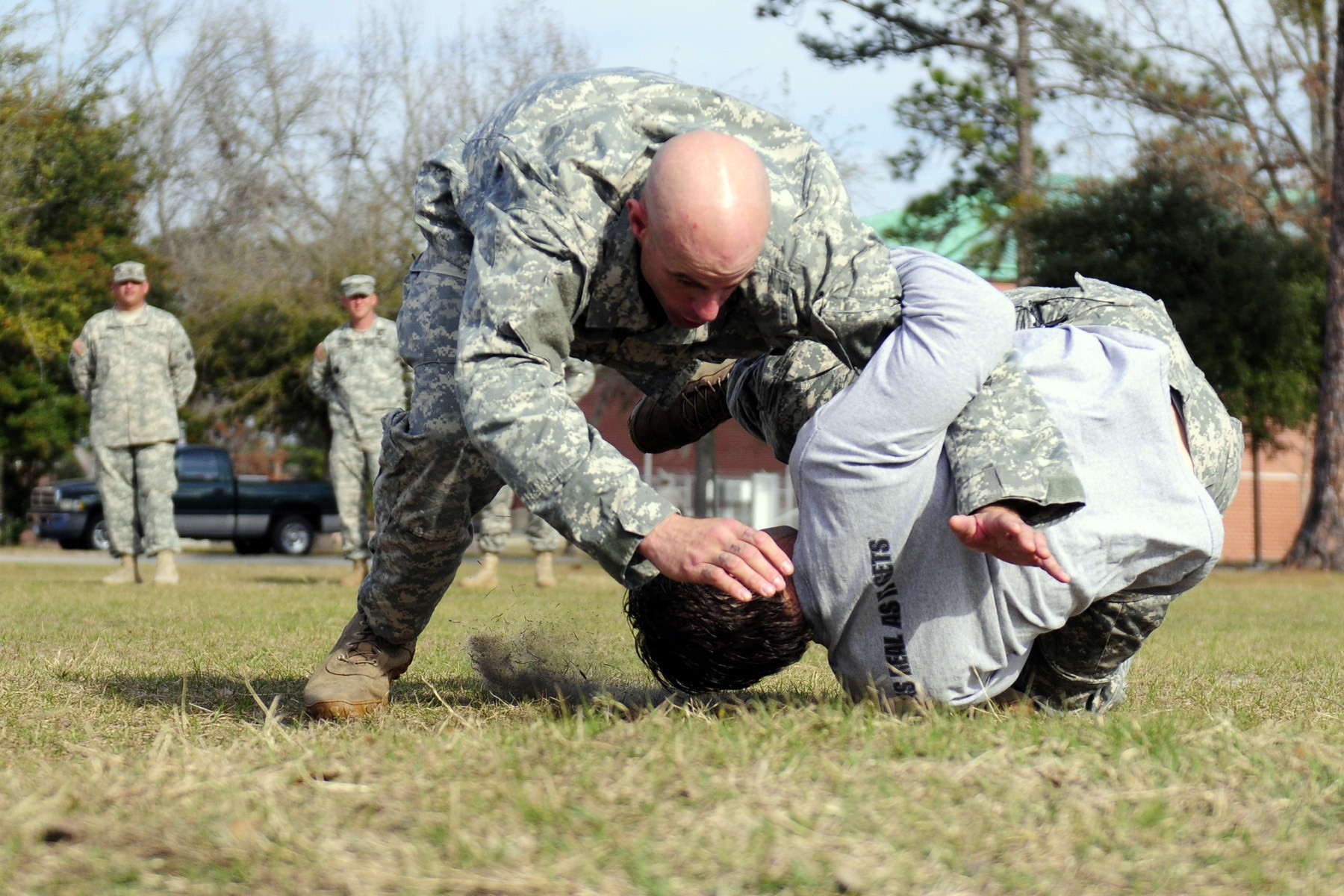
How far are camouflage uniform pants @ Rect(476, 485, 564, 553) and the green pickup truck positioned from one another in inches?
491

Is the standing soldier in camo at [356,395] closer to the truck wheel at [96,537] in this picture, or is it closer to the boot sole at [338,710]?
the boot sole at [338,710]

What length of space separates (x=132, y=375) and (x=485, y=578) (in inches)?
122

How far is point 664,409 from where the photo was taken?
432 cm

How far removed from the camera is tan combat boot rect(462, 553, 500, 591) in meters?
10.1

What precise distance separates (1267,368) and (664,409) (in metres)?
18.6

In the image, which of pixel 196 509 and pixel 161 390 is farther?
pixel 196 509

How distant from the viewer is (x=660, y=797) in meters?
2.34

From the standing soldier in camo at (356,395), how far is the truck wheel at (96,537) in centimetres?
1357

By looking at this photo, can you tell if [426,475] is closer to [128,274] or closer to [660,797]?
[660,797]

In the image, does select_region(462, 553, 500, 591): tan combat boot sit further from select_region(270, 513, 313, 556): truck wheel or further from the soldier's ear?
select_region(270, 513, 313, 556): truck wheel

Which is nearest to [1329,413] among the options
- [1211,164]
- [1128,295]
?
[1211,164]

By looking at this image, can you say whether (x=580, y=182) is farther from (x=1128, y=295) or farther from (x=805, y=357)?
(x=1128, y=295)

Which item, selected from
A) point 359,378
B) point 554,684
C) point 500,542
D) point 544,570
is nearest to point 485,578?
point 500,542

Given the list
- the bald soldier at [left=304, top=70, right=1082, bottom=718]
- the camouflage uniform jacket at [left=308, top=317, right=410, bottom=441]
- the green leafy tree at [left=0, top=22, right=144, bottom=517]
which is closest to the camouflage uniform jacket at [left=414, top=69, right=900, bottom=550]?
the bald soldier at [left=304, top=70, right=1082, bottom=718]
